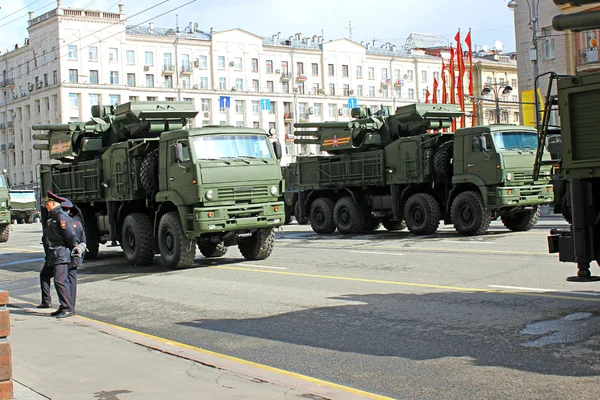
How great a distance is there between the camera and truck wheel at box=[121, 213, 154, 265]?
17788mm

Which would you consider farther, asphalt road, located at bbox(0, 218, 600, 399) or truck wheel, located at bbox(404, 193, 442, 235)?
truck wheel, located at bbox(404, 193, 442, 235)

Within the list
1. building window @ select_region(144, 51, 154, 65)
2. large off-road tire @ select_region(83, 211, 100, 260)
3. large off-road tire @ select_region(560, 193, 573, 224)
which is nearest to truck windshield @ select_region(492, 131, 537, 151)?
large off-road tire @ select_region(83, 211, 100, 260)

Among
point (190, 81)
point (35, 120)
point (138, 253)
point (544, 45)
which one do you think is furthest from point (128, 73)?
point (138, 253)

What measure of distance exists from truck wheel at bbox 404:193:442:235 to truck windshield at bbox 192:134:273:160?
6.99 m

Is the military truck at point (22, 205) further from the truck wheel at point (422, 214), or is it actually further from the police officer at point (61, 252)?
the police officer at point (61, 252)

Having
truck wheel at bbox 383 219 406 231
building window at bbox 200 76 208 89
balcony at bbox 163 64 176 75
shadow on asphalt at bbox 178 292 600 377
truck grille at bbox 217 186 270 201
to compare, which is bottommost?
shadow on asphalt at bbox 178 292 600 377

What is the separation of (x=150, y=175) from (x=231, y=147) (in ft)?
7.01

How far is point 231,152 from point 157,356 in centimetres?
874

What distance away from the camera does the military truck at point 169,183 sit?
15953mm

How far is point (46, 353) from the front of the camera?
321 inches

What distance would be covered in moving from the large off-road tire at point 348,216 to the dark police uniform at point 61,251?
14.8m

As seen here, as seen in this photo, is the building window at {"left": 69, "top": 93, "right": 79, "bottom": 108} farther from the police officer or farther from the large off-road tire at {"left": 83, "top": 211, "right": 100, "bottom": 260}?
the police officer

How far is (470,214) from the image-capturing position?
21.4m

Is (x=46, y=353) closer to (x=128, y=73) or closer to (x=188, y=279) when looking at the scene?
(x=188, y=279)
